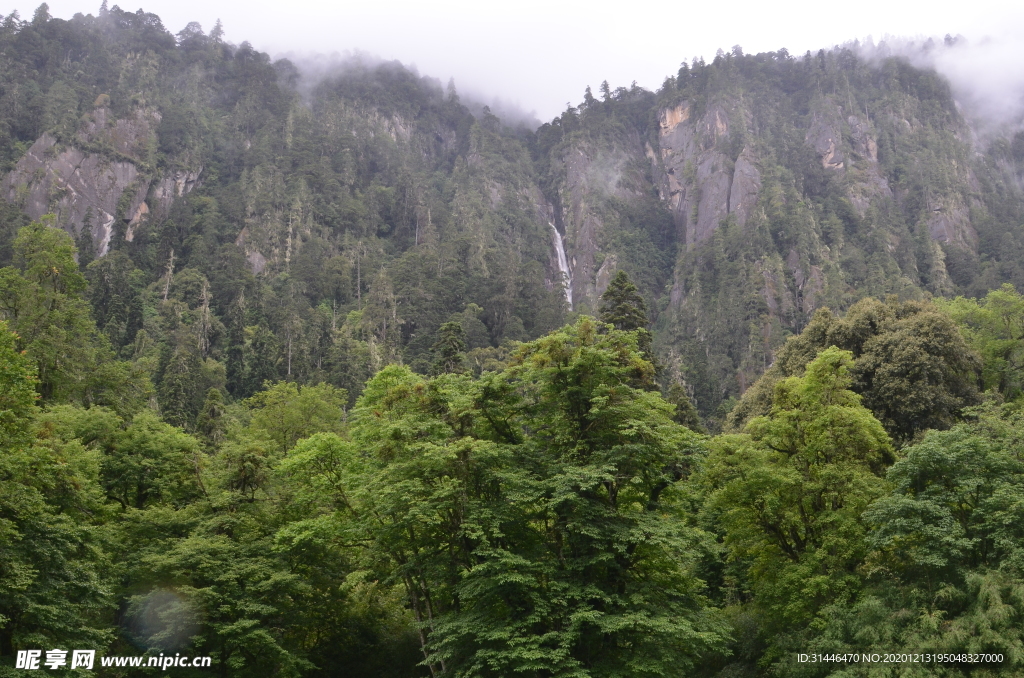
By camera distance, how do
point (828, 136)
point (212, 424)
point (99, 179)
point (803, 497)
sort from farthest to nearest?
point (828, 136) < point (99, 179) < point (212, 424) < point (803, 497)

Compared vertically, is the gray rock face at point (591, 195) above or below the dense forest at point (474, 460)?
above

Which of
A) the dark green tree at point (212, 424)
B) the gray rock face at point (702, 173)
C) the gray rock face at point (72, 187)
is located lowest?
the dark green tree at point (212, 424)

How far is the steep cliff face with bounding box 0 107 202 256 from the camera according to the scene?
3499 inches

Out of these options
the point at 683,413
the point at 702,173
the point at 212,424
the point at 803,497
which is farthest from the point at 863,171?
the point at 803,497

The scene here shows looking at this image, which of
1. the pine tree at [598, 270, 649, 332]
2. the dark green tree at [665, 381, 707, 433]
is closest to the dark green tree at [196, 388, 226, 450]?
the pine tree at [598, 270, 649, 332]

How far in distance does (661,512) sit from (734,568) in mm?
7979

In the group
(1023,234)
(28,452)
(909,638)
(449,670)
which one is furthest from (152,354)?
(1023,234)

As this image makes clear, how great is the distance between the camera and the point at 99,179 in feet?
315

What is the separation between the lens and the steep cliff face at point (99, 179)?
88.9 meters

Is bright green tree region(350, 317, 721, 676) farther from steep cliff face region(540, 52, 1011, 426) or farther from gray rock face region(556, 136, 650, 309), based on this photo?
gray rock face region(556, 136, 650, 309)

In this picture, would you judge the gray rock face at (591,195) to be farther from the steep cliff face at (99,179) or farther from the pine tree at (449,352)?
the steep cliff face at (99,179)

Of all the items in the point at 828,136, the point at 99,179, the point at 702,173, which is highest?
the point at 828,136

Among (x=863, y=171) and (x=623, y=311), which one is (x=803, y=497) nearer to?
(x=623, y=311)


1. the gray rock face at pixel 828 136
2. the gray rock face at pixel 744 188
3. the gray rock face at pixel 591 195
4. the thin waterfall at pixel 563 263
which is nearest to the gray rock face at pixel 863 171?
the gray rock face at pixel 828 136
